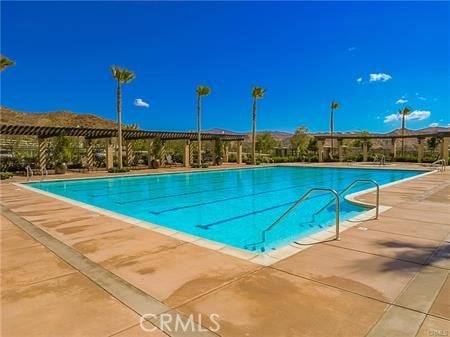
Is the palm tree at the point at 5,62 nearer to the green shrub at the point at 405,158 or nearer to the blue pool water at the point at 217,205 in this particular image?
the blue pool water at the point at 217,205

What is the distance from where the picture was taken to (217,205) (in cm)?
1147

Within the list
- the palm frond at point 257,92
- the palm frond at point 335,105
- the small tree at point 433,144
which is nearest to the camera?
the palm frond at point 257,92

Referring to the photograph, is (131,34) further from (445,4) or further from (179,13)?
(445,4)

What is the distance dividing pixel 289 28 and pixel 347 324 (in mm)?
21696

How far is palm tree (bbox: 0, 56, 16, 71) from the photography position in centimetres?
1653

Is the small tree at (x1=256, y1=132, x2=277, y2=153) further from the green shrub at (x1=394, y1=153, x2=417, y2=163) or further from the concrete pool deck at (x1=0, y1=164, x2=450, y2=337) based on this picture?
the concrete pool deck at (x1=0, y1=164, x2=450, y2=337)

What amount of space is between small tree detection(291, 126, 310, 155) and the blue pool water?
2194 centimetres

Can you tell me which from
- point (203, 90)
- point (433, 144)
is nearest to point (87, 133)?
point (203, 90)

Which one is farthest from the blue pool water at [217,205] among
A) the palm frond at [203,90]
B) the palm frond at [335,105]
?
the palm frond at [335,105]

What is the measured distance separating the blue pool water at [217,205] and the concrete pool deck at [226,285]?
164 cm

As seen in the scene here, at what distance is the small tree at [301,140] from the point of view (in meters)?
40.8

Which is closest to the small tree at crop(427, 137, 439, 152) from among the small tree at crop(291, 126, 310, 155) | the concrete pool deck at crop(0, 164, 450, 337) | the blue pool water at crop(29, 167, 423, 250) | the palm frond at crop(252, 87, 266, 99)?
the small tree at crop(291, 126, 310, 155)

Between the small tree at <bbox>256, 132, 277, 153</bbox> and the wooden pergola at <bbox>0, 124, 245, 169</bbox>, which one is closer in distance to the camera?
the wooden pergola at <bbox>0, 124, 245, 169</bbox>

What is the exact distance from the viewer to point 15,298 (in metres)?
3.37
